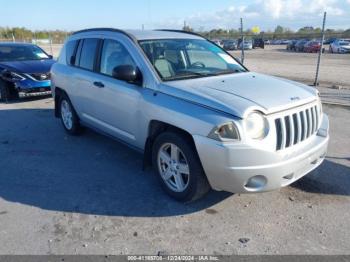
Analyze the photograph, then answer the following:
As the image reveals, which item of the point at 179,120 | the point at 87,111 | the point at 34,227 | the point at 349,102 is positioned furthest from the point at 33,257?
the point at 349,102

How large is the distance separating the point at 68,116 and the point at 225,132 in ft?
13.2

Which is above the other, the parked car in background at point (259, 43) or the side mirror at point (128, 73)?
the parked car in background at point (259, 43)

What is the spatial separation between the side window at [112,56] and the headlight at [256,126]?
70.1 inches

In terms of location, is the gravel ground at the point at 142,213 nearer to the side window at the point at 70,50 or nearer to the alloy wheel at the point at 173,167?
the alloy wheel at the point at 173,167

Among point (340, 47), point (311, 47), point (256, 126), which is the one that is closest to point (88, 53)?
point (256, 126)

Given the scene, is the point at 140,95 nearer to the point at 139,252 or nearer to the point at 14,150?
the point at 139,252

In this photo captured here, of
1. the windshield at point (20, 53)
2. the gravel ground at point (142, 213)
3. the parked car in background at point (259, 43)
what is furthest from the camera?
the parked car in background at point (259, 43)

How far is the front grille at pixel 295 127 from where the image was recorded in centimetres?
339

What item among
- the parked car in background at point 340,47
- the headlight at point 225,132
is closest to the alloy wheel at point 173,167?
the headlight at point 225,132

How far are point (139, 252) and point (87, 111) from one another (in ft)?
9.88

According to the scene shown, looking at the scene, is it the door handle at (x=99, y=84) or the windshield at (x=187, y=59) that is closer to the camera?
the windshield at (x=187, y=59)

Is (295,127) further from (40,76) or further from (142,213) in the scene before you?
(40,76)

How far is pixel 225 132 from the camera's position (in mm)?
3307

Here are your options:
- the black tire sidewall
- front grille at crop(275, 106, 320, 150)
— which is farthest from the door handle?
the black tire sidewall
